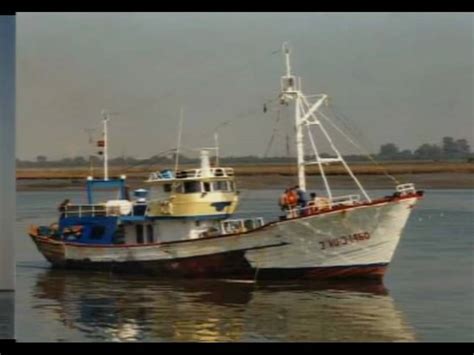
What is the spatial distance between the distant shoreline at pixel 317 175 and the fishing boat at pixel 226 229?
10 centimetres

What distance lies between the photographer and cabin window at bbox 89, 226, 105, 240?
31.0 ft

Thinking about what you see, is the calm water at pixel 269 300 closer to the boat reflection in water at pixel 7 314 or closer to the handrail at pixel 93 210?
the boat reflection in water at pixel 7 314

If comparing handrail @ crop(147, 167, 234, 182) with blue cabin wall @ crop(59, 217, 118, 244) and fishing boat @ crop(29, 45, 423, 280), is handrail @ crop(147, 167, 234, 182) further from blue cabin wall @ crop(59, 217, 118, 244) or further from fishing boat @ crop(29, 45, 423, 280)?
blue cabin wall @ crop(59, 217, 118, 244)

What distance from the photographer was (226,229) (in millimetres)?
8977

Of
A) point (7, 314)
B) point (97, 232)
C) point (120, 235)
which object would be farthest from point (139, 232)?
point (7, 314)

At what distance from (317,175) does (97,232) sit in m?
2.72

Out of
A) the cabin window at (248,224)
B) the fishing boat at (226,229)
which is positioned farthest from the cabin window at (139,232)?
the cabin window at (248,224)

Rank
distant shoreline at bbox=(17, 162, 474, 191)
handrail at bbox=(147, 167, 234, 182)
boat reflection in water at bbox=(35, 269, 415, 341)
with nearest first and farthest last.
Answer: boat reflection in water at bbox=(35, 269, 415, 341) → distant shoreline at bbox=(17, 162, 474, 191) → handrail at bbox=(147, 167, 234, 182)

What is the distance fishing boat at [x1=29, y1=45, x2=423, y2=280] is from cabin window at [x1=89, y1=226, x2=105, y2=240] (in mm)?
12

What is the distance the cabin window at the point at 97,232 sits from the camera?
372 inches

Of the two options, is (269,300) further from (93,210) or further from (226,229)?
(93,210)

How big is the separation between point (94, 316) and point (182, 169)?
188cm

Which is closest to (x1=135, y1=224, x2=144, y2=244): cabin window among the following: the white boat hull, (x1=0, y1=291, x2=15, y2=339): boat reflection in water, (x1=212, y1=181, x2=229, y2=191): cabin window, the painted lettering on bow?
the white boat hull
